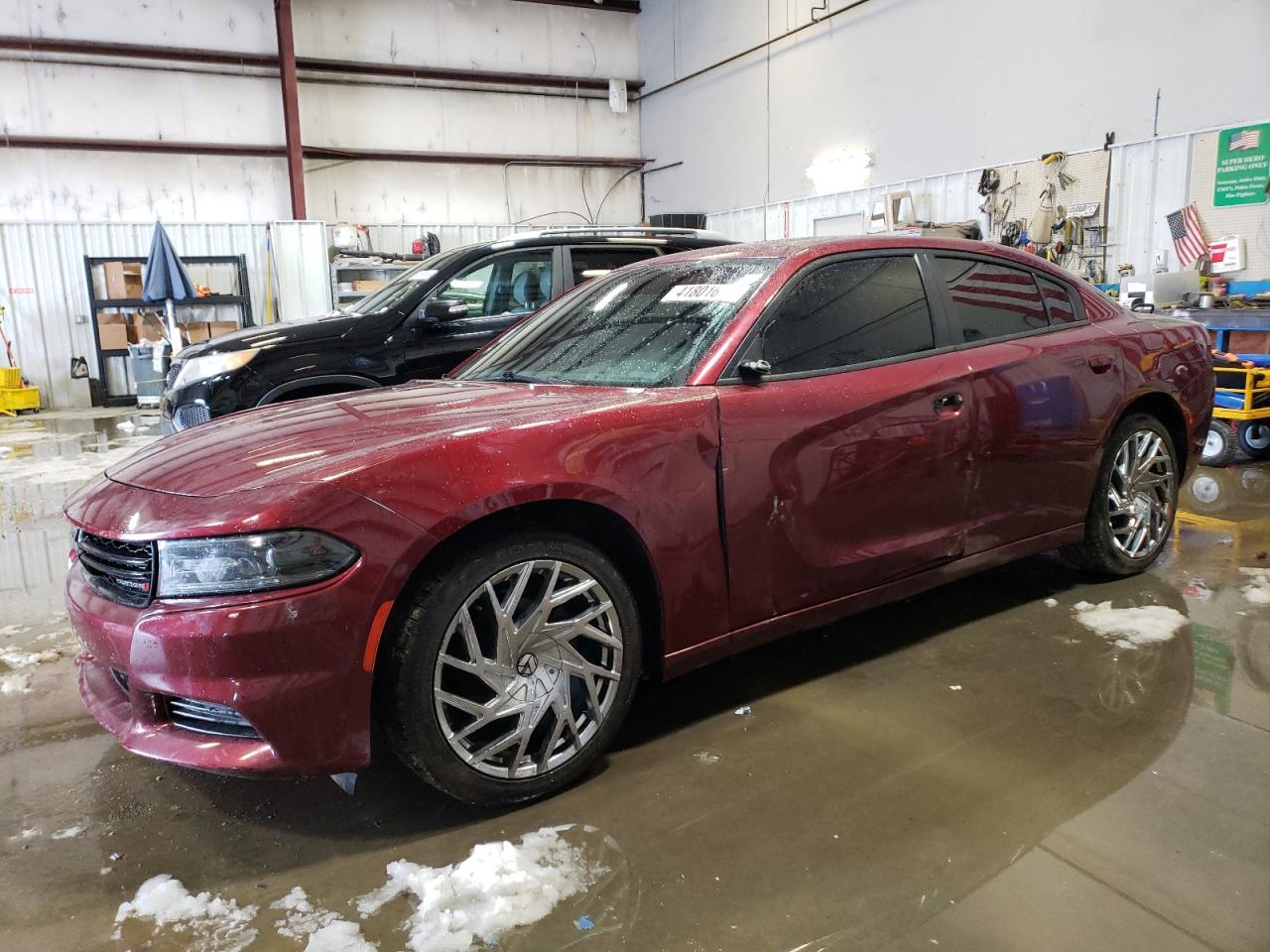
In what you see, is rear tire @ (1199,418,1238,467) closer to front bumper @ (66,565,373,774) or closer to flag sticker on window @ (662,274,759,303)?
flag sticker on window @ (662,274,759,303)

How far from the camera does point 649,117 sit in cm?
1596

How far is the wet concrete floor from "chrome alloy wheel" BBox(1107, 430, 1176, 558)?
0.48 metres

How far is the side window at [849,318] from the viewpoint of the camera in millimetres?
2551

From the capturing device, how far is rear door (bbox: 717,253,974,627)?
2379mm

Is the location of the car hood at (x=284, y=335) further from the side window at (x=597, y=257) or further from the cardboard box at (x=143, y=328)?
the cardboard box at (x=143, y=328)

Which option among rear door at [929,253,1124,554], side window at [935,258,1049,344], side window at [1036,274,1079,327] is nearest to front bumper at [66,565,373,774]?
rear door at [929,253,1124,554]

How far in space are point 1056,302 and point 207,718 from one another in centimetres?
309

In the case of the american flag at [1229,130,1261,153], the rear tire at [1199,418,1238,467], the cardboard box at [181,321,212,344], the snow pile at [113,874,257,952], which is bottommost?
the snow pile at [113,874,257,952]

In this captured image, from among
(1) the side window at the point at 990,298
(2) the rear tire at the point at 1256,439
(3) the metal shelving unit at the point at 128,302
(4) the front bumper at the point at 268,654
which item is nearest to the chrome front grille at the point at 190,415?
(4) the front bumper at the point at 268,654

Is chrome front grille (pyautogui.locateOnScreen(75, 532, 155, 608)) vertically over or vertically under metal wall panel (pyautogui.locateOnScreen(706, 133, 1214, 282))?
under

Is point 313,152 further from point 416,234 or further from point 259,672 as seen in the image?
point 259,672

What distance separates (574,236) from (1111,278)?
6173 mm

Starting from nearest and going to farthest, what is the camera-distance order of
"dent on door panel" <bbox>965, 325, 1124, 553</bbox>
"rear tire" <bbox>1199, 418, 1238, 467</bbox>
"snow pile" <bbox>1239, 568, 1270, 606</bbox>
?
"dent on door panel" <bbox>965, 325, 1124, 553</bbox>
"snow pile" <bbox>1239, 568, 1270, 606</bbox>
"rear tire" <bbox>1199, 418, 1238, 467</bbox>

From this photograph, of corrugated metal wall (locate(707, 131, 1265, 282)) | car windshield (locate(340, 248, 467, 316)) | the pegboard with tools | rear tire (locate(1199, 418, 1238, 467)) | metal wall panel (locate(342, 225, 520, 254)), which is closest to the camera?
car windshield (locate(340, 248, 467, 316))
